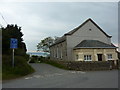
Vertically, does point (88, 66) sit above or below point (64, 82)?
above

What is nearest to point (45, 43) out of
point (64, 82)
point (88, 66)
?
point (88, 66)

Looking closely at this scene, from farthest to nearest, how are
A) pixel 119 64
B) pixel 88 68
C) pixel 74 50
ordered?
pixel 74 50
pixel 119 64
pixel 88 68

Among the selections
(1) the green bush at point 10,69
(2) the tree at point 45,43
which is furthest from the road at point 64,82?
(2) the tree at point 45,43

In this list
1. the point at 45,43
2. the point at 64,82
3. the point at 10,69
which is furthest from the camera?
the point at 45,43

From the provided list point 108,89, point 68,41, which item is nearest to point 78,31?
point 68,41

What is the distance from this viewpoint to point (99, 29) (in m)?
36.9

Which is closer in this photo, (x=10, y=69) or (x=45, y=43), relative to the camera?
(x=10, y=69)

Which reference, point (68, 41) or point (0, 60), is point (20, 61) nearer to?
point (0, 60)

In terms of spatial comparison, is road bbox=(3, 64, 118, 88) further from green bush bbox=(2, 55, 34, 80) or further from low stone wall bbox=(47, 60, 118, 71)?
low stone wall bbox=(47, 60, 118, 71)

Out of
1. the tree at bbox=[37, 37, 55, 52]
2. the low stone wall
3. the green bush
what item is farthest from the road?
the tree at bbox=[37, 37, 55, 52]

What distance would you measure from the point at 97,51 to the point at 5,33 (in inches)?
654

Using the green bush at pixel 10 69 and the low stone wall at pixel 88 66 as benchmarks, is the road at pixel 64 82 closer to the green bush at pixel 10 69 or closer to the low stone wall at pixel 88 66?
the green bush at pixel 10 69

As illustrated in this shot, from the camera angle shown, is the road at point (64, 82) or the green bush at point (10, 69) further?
the green bush at point (10, 69)

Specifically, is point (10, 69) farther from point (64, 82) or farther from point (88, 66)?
point (88, 66)
